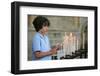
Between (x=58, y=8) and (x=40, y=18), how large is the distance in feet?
0.32

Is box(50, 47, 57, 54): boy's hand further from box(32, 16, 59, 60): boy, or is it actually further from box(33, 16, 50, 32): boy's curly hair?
box(33, 16, 50, 32): boy's curly hair

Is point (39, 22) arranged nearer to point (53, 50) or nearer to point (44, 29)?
point (44, 29)

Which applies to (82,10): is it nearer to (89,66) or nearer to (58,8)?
(58,8)

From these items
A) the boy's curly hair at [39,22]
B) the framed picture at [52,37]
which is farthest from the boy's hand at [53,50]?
the boy's curly hair at [39,22]

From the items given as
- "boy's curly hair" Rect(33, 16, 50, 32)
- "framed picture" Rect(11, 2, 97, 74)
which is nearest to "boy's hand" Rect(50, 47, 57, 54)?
"framed picture" Rect(11, 2, 97, 74)

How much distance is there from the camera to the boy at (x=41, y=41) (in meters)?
1.14

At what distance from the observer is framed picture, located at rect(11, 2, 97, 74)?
1.09 metres

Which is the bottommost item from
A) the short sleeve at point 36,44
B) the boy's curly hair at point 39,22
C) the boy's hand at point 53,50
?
the boy's hand at point 53,50

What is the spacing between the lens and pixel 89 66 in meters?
1.25

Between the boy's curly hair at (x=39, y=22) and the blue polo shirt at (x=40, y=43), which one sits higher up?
the boy's curly hair at (x=39, y=22)

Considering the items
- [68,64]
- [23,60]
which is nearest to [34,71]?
[23,60]

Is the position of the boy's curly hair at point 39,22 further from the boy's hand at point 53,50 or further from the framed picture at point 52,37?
the boy's hand at point 53,50

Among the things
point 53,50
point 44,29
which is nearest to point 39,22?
point 44,29
